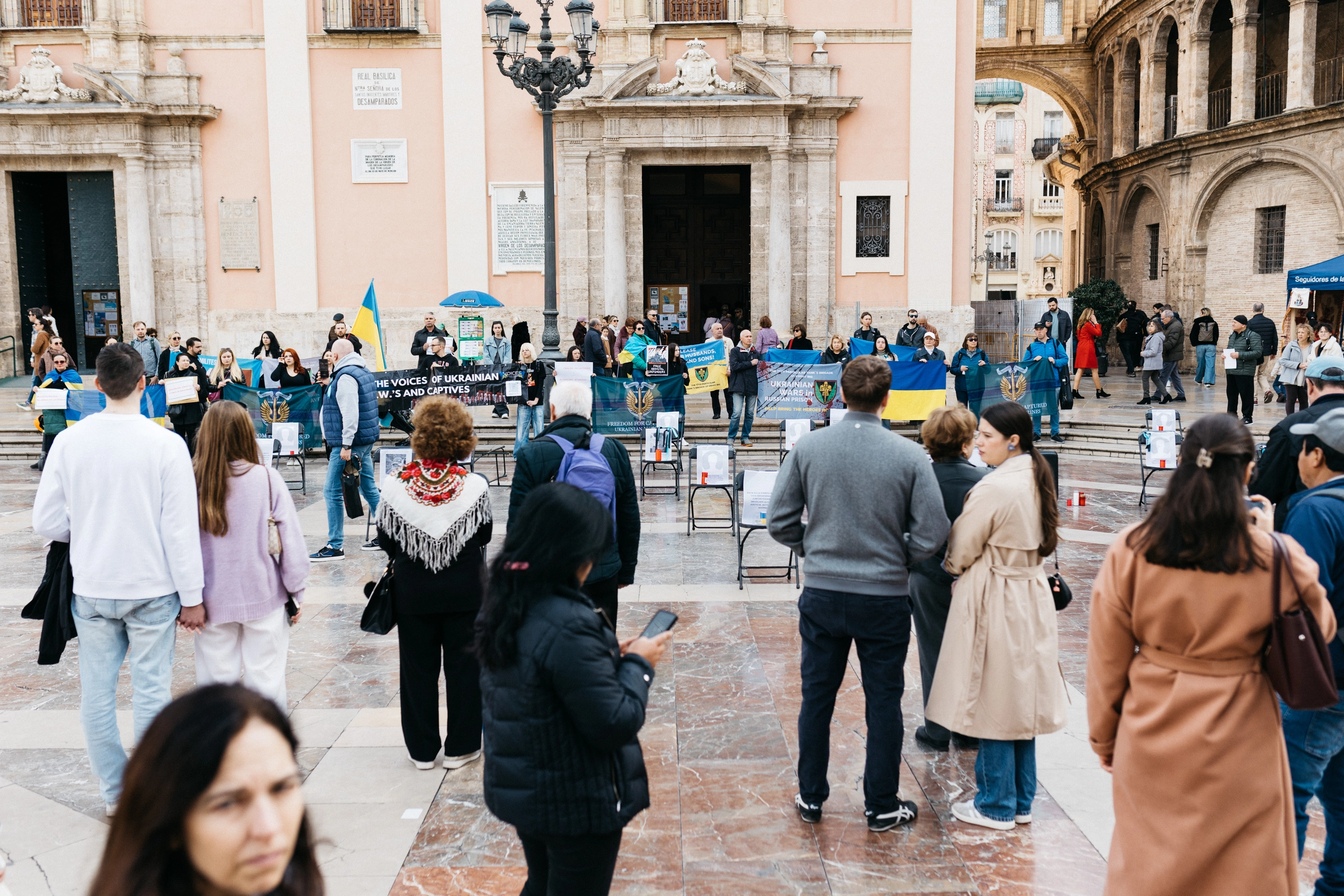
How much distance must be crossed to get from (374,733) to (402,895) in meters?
1.67

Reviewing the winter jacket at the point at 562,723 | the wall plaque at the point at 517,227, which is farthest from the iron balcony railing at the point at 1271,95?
the winter jacket at the point at 562,723

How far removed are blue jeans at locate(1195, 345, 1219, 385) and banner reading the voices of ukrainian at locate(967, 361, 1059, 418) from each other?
8.83m

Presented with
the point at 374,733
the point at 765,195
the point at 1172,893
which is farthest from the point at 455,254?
the point at 1172,893

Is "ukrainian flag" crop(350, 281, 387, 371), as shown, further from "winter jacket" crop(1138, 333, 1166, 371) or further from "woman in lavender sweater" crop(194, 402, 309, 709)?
"winter jacket" crop(1138, 333, 1166, 371)

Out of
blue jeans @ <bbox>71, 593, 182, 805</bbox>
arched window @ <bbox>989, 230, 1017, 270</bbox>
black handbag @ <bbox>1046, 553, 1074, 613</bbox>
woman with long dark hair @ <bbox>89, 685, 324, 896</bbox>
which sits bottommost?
blue jeans @ <bbox>71, 593, 182, 805</bbox>

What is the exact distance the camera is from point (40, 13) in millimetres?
21359

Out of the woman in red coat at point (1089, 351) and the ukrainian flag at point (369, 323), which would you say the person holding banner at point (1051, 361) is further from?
the ukrainian flag at point (369, 323)

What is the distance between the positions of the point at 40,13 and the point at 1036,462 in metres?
23.3

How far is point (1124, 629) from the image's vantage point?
3184 millimetres

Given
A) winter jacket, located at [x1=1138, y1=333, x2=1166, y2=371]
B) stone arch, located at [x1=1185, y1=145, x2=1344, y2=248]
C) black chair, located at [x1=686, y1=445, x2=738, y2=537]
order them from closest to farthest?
black chair, located at [x1=686, y1=445, x2=738, y2=537], winter jacket, located at [x1=1138, y1=333, x2=1166, y2=371], stone arch, located at [x1=1185, y1=145, x2=1344, y2=248]

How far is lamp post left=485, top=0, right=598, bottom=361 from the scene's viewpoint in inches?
525

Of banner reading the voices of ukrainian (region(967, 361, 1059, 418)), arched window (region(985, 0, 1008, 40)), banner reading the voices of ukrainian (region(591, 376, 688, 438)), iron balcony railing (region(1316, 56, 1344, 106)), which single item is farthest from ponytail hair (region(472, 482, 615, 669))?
arched window (region(985, 0, 1008, 40))

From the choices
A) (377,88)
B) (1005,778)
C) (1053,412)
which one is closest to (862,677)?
(1005,778)

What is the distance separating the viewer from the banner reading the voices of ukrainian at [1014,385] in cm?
1566
